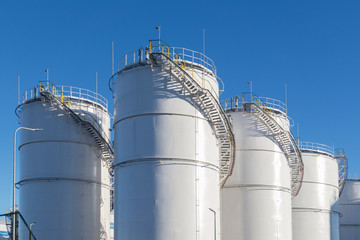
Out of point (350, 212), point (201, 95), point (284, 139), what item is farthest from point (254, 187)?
point (350, 212)

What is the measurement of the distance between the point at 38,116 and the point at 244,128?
A: 1344cm

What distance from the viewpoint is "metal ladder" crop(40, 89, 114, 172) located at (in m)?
32.7

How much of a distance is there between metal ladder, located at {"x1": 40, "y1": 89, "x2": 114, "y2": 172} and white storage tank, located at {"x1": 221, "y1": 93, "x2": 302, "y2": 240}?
8357mm

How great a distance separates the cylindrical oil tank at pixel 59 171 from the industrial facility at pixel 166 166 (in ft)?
0.21

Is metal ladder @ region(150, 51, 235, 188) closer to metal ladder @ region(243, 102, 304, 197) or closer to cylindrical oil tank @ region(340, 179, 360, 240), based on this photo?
metal ladder @ region(243, 102, 304, 197)

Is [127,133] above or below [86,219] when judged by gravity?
above

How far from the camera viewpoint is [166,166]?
25.4m

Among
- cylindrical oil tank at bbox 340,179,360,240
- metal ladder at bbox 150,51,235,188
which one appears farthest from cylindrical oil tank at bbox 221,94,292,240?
cylindrical oil tank at bbox 340,179,360,240

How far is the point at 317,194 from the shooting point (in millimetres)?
41188

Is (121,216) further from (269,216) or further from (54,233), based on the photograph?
(269,216)

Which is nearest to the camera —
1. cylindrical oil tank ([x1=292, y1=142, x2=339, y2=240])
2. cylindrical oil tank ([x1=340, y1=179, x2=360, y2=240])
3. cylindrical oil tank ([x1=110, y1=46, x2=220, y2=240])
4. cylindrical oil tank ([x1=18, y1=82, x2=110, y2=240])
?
cylindrical oil tank ([x1=110, y1=46, x2=220, y2=240])

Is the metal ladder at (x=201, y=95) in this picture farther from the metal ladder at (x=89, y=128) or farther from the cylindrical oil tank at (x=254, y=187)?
the metal ladder at (x=89, y=128)

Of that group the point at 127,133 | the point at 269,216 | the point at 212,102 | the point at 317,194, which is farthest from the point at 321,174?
the point at 127,133

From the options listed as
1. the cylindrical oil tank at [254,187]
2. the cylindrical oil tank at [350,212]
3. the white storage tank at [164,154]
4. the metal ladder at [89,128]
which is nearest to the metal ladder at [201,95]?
the white storage tank at [164,154]
